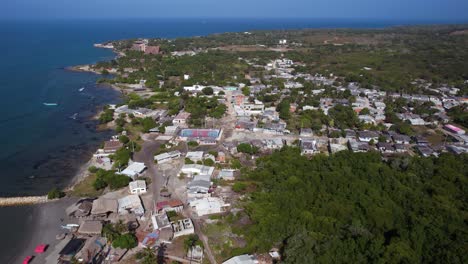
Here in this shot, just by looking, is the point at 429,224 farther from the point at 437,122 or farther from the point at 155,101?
the point at 155,101

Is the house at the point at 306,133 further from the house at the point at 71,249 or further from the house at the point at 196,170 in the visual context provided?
the house at the point at 71,249

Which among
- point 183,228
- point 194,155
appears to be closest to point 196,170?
point 194,155

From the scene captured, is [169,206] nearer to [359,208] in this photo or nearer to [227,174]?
[227,174]

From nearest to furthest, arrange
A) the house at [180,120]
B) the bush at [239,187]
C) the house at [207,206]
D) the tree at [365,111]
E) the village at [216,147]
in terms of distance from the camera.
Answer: the village at [216,147] < the house at [207,206] < the bush at [239,187] < the house at [180,120] < the tree at [365,111]

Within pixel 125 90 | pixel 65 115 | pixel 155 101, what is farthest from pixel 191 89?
pixel 65 115

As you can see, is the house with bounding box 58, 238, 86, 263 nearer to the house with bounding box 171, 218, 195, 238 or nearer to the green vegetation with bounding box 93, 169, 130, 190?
the house with bounding box 171, 218, 195, 238

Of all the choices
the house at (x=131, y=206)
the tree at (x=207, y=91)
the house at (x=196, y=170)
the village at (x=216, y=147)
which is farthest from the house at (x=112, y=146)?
the tree at (x=207, y=91)

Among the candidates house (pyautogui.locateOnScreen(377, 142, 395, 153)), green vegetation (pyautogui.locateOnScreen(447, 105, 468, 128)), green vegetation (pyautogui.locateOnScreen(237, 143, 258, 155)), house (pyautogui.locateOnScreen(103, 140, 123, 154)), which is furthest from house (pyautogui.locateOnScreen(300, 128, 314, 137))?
green vegetation (pyautogui.locateOnScreen(447, 105, 468, 128))
